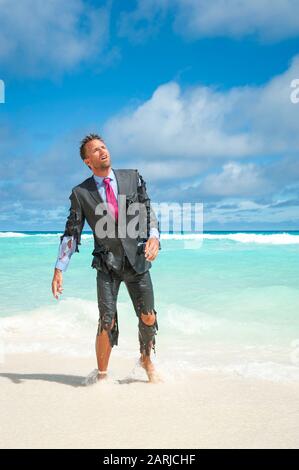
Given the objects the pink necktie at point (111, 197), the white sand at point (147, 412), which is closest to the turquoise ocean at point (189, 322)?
the white sand at point (147, 412)

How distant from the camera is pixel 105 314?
4.00 m

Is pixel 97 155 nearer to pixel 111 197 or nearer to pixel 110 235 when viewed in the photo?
pixel 111 197

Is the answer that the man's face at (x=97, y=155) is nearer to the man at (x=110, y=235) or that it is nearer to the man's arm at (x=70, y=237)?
the man at (x=110, y=235)

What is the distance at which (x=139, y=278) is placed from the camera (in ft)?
13.1

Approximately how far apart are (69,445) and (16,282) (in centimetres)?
977

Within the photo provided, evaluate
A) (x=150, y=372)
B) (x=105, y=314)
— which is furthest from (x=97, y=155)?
(x=150, y=372)

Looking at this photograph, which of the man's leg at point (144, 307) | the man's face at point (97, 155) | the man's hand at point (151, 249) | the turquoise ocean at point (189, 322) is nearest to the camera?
the man's hand at point (151, 249)

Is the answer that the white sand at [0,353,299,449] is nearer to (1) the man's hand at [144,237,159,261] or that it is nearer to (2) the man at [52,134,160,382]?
(2) the man at [52,134,160,382]

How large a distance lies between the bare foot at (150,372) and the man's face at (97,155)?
1770 mm

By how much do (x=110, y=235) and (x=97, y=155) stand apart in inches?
26.9

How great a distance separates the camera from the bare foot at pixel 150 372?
4.07 meters

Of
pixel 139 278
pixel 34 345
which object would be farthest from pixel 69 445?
pixel 34 345

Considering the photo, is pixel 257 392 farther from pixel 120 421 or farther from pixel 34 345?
pixel 34 345
